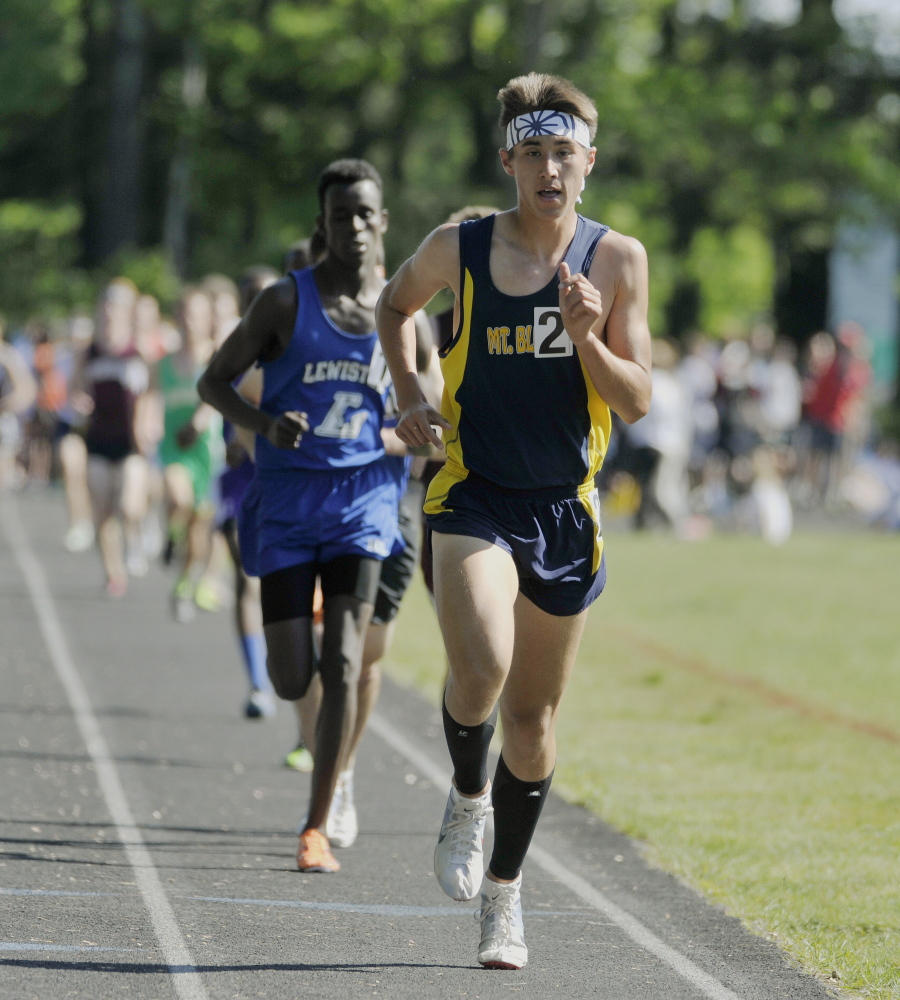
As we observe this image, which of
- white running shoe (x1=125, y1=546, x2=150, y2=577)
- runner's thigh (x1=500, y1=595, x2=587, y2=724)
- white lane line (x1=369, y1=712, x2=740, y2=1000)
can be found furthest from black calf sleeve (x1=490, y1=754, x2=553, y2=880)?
white running shoe (x1=125, y1=546, x2=150, y2=577)

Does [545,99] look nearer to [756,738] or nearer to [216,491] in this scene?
[756,738]

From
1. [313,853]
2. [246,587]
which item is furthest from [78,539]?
[313,853]

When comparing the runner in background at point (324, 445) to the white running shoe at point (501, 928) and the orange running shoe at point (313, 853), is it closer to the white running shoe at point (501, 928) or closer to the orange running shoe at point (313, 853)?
the orange running shoe at point (313, 853)

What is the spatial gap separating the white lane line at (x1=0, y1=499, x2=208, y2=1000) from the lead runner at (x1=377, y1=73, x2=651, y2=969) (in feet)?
2.40

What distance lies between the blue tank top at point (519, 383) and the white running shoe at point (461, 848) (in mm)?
874

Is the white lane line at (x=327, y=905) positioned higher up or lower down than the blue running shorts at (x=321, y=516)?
lower down

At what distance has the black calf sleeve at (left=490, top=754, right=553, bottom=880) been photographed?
4969mm

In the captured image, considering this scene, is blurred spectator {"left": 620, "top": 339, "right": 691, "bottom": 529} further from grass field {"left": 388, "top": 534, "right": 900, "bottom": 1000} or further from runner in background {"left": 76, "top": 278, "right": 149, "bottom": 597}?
runner in background {"left": 76, "top": 278, "right": 149, "bottom": 597}

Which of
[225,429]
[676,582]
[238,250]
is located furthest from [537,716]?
[238,250]

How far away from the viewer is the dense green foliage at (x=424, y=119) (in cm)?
3247

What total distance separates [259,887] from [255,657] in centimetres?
322

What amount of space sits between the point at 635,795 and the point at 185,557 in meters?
5.77

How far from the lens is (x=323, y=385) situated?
20.7ft

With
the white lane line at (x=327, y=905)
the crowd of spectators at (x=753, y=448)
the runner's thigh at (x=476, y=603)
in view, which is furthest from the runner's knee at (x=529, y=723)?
the crowd of spectators at (x=753, y=448)
